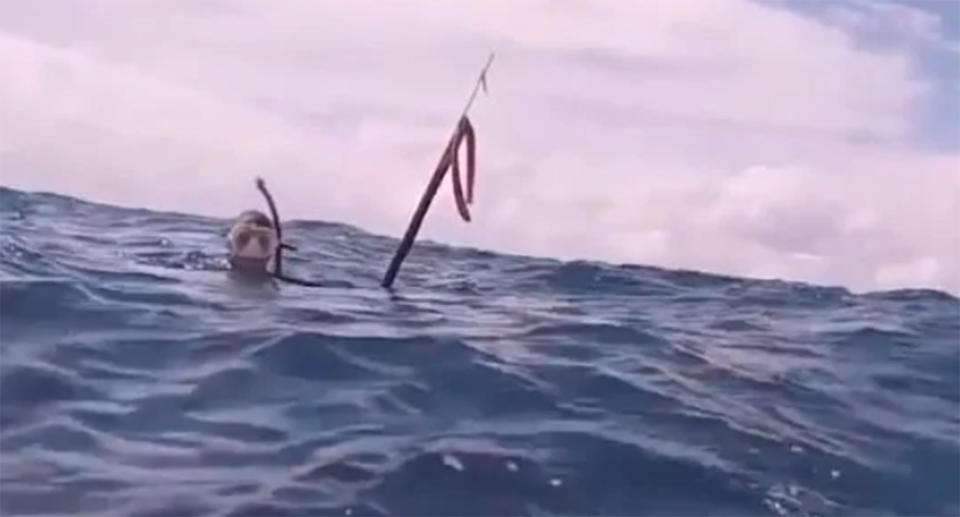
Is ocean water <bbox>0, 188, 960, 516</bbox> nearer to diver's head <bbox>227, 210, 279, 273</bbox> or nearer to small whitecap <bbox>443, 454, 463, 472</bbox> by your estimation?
small whitecap <bbox>443, 454, 463, 472</bbox>

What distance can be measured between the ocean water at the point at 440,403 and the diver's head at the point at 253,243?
0.56 m

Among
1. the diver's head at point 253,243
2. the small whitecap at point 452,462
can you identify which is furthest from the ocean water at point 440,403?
the diver's head at point 253,243

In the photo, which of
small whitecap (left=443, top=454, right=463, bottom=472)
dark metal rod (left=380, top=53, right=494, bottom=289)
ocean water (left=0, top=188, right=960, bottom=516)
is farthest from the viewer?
dark metal rod (left=380, top=53, right=494, bottom=289)

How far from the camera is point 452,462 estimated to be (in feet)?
33.6

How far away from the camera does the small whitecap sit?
1015 cm

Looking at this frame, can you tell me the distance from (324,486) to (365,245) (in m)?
22.4

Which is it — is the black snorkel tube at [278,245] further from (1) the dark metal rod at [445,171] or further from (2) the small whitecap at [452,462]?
(2) the small whitecap at [452,462]

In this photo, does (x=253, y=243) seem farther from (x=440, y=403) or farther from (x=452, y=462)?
(x=452, y=462)

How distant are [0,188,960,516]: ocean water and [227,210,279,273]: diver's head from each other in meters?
0.56

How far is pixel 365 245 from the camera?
31.9 metres

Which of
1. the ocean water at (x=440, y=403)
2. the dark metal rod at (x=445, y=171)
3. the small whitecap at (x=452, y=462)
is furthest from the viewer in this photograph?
the dark metal rod at (x=445, y=171)

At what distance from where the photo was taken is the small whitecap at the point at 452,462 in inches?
400

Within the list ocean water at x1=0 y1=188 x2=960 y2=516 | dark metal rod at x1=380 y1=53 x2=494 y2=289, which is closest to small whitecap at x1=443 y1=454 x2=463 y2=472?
ocean water at x1=0 y1=188 x2=960 y2=516

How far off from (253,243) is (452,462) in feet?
31.7
